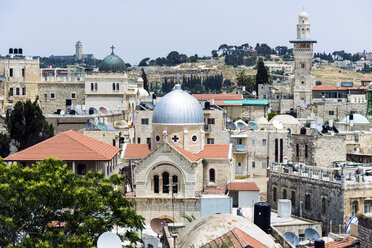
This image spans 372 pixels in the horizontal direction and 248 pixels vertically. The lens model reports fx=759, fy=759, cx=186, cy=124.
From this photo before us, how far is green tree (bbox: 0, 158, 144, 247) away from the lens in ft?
102

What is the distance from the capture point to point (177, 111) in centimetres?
4938

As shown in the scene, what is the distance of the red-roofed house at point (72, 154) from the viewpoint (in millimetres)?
45647

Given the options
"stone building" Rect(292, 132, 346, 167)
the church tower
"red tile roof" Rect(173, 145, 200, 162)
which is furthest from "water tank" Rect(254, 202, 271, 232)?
the church tower

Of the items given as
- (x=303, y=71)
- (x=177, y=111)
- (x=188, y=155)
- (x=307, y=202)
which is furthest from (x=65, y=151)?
(x=303, y=71)

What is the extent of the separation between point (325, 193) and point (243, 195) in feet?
23.8

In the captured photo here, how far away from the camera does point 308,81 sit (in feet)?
335

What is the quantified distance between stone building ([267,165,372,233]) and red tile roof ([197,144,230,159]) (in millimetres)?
3681

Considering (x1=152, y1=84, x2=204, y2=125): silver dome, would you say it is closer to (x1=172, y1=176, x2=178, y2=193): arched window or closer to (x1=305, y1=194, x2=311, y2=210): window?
(x1=172, y1=176, x2=178, y2=193): arched window

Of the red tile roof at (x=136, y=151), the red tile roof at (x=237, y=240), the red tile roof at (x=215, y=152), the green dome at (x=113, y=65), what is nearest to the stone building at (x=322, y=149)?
the red tile roof at (x=215, y=152)

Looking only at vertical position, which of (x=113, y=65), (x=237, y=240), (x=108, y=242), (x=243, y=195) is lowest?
(x=243, y=195)

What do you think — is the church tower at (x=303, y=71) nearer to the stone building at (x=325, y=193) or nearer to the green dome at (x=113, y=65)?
the green dome at (x=113, y=65)

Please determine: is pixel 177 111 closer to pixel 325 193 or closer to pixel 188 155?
pixel 188 155

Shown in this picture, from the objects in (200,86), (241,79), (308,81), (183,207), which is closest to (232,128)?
(183,207)

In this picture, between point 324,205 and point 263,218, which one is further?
point 324,205
